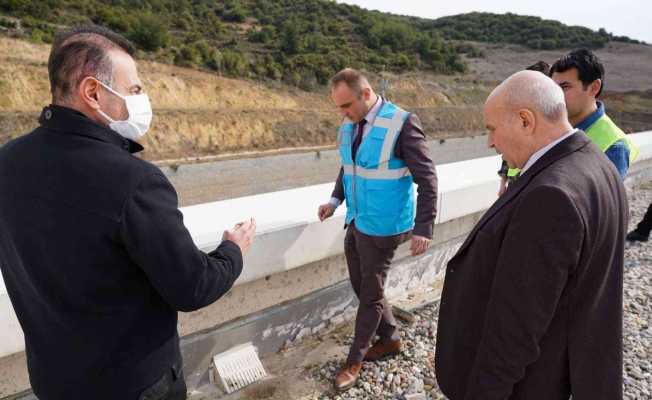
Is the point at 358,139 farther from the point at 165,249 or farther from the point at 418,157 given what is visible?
the point at 165,249

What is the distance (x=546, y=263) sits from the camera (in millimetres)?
1423

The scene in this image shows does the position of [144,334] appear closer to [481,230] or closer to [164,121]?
[481,230]

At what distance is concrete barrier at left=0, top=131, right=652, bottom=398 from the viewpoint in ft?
8.91

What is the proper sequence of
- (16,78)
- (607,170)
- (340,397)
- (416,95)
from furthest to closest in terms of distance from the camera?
(416,95)
(16,78)
(340,397)
(607,170)

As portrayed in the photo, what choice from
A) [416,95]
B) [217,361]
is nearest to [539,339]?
[217,361]

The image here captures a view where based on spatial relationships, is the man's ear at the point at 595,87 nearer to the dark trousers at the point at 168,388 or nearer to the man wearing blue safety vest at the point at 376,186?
the man wearing blue safety vest at the point at 376,186

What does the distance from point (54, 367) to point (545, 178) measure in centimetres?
167

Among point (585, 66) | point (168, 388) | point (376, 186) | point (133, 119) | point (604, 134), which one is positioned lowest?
point (168, 388)

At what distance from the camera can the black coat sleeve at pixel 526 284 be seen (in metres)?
1.40

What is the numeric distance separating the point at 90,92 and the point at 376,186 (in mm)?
1772

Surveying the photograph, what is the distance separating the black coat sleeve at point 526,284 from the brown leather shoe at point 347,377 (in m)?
1.38

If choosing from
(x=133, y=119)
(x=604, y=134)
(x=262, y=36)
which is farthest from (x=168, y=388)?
(x=262, y=36)

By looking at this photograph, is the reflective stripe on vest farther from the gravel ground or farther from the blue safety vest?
the gravel ground

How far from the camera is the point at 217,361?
286cm
